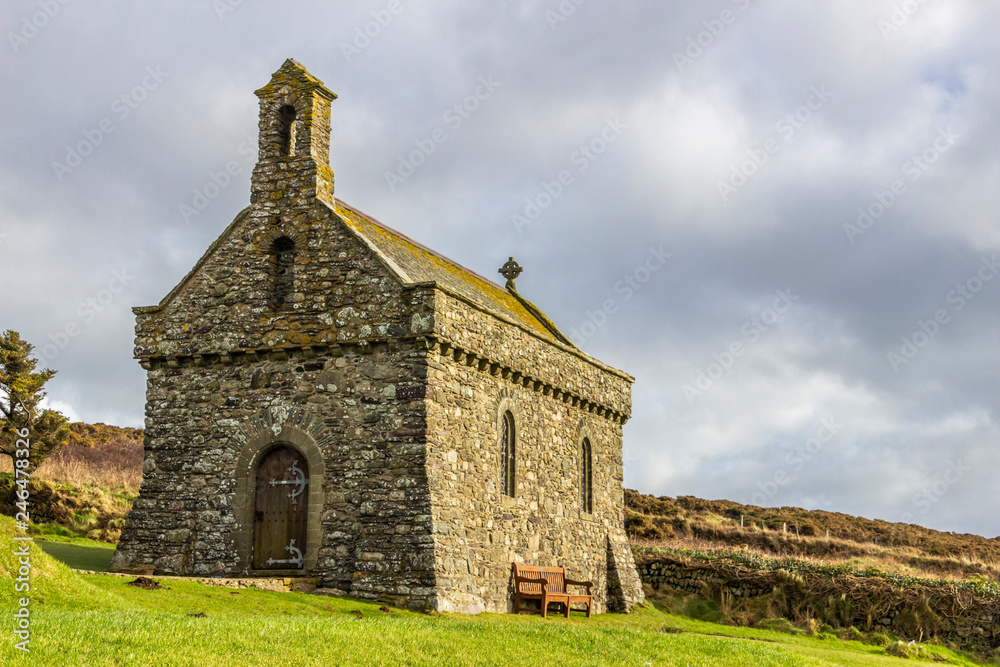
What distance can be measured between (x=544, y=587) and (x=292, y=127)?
11.3m

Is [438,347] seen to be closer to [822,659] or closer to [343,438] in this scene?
[343,438]

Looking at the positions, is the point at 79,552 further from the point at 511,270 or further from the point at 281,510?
the point at 511,270

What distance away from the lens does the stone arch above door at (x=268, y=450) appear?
1848 cm

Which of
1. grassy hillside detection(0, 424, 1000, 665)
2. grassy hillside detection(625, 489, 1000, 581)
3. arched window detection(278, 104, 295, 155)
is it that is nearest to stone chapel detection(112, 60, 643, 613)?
arched window detection(278, 104, 295, 155)

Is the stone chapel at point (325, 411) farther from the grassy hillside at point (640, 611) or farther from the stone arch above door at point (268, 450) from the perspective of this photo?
the grassy hillside at point (640, 611)

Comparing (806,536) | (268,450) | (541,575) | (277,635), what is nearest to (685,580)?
(541,575)

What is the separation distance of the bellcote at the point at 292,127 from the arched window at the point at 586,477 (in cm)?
944

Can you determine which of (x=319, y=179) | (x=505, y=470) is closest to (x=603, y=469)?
(x=505, y=470)

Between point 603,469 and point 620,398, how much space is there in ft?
7.30

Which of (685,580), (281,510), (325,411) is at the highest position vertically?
(325,411)

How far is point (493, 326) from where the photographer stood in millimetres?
20531

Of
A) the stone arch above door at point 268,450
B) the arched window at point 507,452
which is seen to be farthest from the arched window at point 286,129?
the arched window at point 507,452

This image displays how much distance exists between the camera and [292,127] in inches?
835

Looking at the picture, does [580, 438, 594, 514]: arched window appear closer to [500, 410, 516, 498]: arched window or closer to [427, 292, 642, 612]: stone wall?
[427, 292, 642, 612]: stone wall
